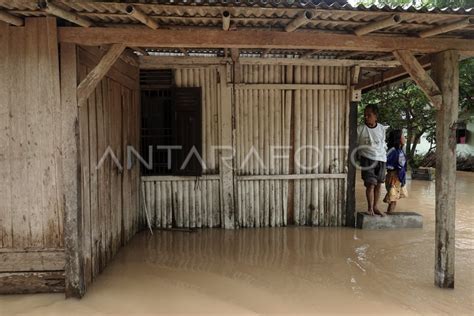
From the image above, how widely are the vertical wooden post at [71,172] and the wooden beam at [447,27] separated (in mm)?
3801

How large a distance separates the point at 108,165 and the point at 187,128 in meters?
1.88

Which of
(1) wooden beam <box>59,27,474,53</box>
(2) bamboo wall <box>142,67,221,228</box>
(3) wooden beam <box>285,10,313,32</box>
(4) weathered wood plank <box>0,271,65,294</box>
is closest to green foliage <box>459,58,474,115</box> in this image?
(2) bamboo wall <box>142,67,221,228</box>

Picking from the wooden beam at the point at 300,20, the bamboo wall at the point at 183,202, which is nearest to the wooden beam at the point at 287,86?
the bamboo wall at the point at 183,202

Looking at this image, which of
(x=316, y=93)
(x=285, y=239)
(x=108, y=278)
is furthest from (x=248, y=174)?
(x=108, y=278)

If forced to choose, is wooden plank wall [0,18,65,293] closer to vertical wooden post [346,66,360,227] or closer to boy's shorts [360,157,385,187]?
vertical wooden post [346,66,360,227]

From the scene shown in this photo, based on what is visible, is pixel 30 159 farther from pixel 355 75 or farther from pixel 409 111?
pixel 409 111

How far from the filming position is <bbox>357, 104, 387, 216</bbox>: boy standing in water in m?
6.72

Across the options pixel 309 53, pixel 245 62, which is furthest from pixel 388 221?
pixel 245 62

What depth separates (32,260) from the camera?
12.9ft

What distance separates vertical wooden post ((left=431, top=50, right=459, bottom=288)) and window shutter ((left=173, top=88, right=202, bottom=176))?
149 inches

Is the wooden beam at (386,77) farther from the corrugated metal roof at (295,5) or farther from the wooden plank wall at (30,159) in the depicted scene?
the wooden plank wall at (30,159)

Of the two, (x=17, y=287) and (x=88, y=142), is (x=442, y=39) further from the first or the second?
(x=17, y=287)

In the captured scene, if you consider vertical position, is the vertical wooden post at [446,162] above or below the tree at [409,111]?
below

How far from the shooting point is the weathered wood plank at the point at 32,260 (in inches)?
154
